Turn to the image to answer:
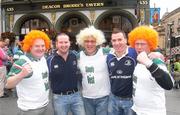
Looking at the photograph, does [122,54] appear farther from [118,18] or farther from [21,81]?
[118,18]

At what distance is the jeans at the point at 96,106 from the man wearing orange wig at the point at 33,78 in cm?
83

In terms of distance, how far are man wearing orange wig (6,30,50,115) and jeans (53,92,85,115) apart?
46 cm

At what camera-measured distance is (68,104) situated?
507 cm

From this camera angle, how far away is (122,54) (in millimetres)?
4891

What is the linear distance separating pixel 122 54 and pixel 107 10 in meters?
27.3

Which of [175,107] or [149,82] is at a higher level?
[149,82]

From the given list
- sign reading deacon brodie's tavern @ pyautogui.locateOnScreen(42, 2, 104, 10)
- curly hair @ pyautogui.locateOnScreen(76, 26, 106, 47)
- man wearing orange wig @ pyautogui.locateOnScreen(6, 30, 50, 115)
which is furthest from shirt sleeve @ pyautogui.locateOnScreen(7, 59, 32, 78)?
sign reading deacon brodie's tavern @ pyautogui.locateOnScreen(42, 2, 104, 10)

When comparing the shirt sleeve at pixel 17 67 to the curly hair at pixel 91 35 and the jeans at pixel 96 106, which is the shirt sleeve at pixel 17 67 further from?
the jeans at pixel 96 106

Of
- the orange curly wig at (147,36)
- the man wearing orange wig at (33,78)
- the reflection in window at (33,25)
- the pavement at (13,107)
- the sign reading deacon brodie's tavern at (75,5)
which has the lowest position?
the pavement at (13,107)

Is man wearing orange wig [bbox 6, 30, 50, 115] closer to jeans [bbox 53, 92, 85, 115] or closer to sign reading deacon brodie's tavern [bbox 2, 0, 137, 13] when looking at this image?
jeans [bbox 53, 92, 85, 115]

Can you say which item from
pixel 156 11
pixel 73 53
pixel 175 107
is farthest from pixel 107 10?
pixel 73 53

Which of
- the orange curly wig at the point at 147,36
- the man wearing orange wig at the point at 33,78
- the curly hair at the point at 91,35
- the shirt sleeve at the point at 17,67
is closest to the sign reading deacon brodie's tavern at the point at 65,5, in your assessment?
the curly hair at the point at 91,35

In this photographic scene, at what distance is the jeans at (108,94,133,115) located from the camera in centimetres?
483

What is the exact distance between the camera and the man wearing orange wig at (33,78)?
4355 mm
